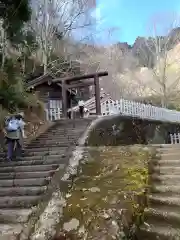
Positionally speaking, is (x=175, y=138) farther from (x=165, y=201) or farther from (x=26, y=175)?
(x=165, y=201)

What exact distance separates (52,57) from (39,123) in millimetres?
18236

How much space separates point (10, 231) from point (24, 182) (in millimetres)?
1940

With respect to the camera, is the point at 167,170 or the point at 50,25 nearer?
the point at 167,170

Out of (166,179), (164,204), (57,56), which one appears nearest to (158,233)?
(164,204)

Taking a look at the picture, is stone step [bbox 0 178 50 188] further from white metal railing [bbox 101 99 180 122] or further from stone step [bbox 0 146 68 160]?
white metal railing [bbox 101 99 180 122]

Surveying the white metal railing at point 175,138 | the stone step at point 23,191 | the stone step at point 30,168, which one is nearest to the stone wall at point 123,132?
the white metal railing at point 175,138

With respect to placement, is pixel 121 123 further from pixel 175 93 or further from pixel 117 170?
pixel 175 93

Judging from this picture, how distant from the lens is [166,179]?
5.25 m

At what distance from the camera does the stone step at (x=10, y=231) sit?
417 centimetres

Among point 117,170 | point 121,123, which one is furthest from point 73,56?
point 117,170

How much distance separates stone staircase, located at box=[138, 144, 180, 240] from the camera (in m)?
3.87

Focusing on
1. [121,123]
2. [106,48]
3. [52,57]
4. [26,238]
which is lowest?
[26,238]

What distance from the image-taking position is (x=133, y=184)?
4875 millimetres

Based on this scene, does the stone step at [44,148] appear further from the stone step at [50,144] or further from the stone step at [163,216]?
the stone step at [163,216]
